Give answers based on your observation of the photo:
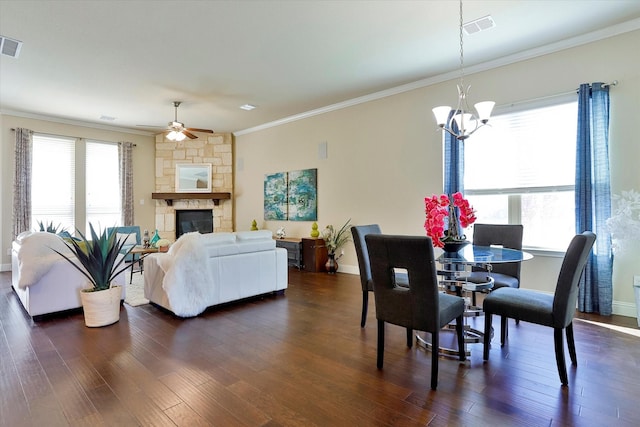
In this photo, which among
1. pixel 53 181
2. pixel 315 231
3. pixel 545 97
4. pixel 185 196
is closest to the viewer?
pixel 545 97

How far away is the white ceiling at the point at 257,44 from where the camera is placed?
125 inches

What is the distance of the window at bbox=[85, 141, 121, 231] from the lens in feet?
24.2

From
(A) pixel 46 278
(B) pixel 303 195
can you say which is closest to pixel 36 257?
(A) pixel 46 278

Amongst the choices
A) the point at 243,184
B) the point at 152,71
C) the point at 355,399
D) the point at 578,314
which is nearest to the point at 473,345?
the point at 355,399

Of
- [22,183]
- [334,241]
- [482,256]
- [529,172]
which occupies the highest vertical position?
[22,183]

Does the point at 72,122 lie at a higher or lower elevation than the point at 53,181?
higher

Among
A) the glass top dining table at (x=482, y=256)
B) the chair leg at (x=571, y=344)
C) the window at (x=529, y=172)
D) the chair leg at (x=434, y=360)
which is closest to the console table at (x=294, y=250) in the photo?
the window at (x=529, y=172)

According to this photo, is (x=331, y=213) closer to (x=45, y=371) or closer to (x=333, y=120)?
(x=333, y=120)

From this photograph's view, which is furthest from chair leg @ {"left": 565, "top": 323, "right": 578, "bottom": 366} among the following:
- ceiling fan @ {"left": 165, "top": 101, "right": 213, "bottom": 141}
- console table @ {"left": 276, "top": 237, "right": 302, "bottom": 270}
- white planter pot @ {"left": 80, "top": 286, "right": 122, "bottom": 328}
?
ceiling fan @ {"left": 165, "top": 101, "right": 213, "bottom": 141}

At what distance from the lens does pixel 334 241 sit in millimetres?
6113

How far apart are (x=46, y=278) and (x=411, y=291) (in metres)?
3.80

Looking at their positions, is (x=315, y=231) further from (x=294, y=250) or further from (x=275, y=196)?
(x=275, y=196)

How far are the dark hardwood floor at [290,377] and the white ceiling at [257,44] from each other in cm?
313

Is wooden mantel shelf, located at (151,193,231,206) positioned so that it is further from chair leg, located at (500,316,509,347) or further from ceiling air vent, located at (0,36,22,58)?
chair leg, located at (500,316,509,347)
